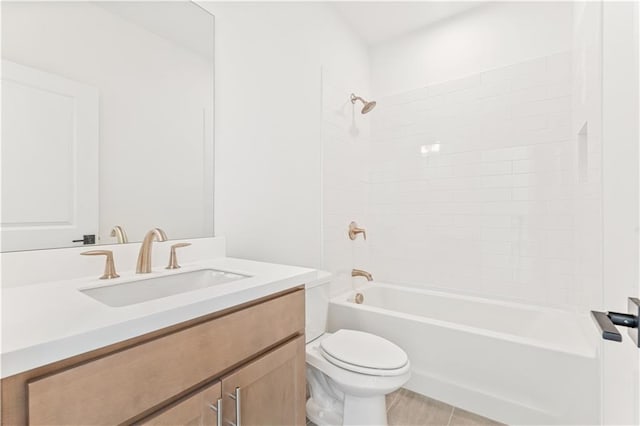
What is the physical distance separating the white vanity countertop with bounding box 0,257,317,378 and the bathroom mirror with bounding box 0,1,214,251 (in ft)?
0.83

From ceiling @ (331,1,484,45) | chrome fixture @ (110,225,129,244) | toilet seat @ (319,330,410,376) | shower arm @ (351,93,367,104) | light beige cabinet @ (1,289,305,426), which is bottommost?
toilet seat @ (319,330,410,376)

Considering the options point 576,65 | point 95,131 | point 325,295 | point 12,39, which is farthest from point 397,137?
point 12,39

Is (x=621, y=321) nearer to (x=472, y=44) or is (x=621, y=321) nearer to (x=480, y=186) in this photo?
(x=480, y=186)

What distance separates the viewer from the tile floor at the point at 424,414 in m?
1.61

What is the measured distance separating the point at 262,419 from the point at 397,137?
7.53 feet

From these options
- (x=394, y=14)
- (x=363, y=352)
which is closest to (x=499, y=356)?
(x=363, y=352)

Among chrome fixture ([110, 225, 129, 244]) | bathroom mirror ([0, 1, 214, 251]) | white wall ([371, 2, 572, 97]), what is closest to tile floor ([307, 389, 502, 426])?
chrome fixture ([110, 225, 129, 244])

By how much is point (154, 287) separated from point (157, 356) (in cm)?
49

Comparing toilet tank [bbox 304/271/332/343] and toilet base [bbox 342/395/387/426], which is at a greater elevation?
toilet tank [bbox 304/271/332/343]

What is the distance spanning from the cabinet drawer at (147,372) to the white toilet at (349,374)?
0.58 metres

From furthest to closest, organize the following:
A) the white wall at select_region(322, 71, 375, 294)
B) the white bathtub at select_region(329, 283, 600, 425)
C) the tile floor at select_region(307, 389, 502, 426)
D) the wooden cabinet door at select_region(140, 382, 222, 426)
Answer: the white wall at select_region(322, 71, 375, 294) < the tile floor at select_region(307, 389, 502, 426) < the white bathtub at select_region(329, 283, 600, 425) < the wooden cabinet door at select_region(140, 382, 222, 426)

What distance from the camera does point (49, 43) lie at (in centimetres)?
99

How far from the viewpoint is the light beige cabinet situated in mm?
524

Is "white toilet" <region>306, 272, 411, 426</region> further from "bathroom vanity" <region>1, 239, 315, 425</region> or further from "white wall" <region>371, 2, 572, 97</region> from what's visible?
"white wall" <region>371, 2, 572, 97</region>
